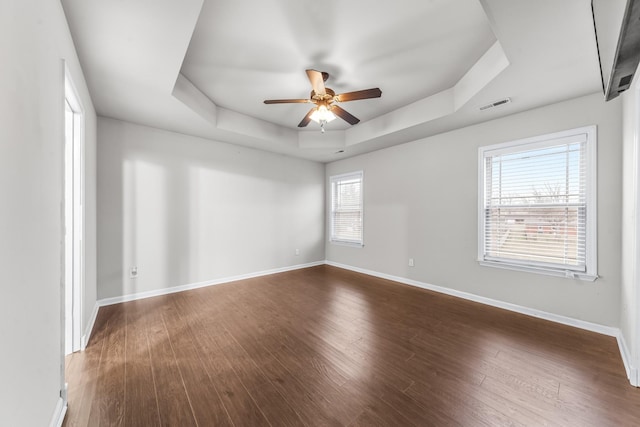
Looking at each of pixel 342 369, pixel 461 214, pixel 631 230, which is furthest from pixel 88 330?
pixel 631 230

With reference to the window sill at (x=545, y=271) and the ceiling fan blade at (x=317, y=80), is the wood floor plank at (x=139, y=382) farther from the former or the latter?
the window sill at (x=545, y=271)

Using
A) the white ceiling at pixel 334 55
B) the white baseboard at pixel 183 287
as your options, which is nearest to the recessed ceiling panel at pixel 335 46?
the white ceiling at pixel 334 55

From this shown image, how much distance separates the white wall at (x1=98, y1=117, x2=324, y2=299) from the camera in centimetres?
338

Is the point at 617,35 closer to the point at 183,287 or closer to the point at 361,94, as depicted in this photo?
the point at 361,94

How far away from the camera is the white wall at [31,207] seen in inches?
36.3

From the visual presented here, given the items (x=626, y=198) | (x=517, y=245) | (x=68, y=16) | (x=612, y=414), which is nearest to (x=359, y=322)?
(x=612, y=414)

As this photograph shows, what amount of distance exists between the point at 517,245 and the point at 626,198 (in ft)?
3.62

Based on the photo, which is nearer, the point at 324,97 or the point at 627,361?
the point at 627,361

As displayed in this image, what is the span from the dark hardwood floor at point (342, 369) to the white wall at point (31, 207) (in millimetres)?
597

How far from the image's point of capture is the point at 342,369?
1.97 meters

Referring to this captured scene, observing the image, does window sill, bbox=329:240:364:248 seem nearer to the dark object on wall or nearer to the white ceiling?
the white ceiling

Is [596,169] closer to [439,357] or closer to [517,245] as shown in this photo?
[517,245]

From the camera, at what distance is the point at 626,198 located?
7.26 ft

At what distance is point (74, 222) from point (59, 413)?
1.46 meters
